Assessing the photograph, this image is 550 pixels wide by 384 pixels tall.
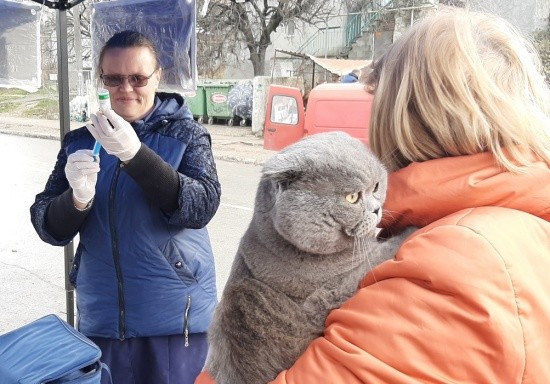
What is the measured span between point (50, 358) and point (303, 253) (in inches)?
51.6

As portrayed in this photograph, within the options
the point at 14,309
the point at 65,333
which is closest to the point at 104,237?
the point at 65,333

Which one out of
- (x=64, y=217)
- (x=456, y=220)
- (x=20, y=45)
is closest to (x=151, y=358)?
(x=64, y=217)

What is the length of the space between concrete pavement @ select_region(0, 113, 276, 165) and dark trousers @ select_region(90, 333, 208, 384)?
27.9ft

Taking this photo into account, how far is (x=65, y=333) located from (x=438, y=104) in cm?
180

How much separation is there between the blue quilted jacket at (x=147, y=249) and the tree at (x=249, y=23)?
21.5 m

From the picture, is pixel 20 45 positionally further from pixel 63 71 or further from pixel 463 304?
pixel 463 304

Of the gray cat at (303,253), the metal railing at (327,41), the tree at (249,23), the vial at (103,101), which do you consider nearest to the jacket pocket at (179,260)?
the vial at (103,101)

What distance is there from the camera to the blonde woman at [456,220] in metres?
0.89

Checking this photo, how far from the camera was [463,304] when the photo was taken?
0.89m

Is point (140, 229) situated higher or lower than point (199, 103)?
lower

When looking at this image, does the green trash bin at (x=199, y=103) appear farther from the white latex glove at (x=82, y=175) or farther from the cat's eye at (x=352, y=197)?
the cat's eye at (x=352, y=197)

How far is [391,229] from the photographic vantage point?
133 centimetres

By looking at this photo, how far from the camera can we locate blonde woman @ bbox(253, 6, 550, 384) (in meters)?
0.89

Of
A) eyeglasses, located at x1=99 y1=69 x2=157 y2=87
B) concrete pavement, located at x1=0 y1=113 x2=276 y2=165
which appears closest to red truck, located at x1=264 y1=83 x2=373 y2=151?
concrete pavement, located at x1=0 y1=113 x2=276 y2=165
